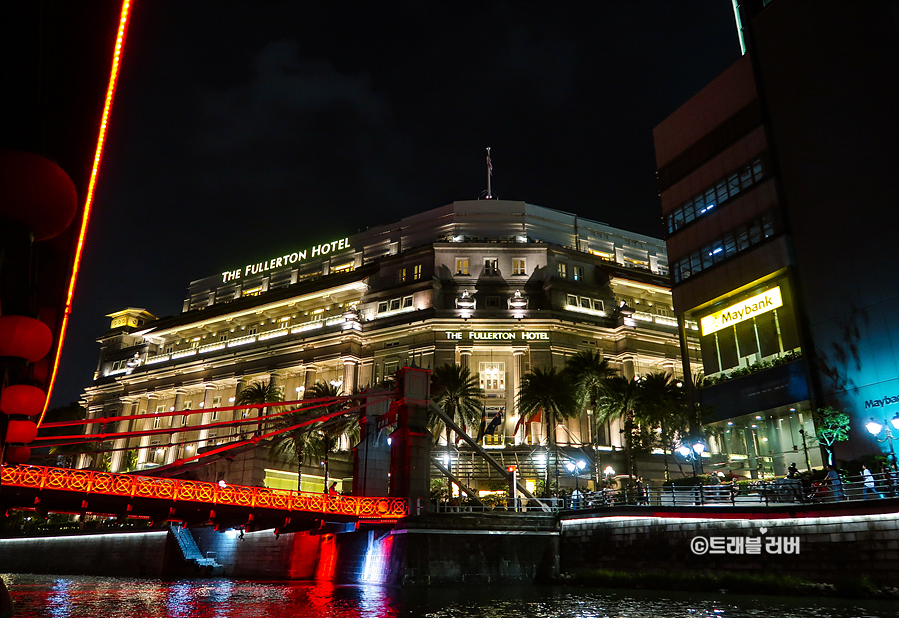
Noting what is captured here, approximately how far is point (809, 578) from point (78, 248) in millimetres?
33045

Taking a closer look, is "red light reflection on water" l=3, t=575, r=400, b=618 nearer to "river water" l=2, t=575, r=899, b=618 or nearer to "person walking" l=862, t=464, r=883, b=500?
"river water" l=2, t=575, r=899, b=618

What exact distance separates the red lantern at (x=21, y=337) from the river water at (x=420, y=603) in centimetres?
2234

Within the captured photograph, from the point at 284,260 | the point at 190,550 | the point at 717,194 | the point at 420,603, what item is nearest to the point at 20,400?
the point at 420,603

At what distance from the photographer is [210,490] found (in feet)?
116

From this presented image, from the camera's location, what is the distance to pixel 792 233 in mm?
51125

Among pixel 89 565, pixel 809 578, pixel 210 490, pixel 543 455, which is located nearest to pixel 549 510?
pixel 809 578

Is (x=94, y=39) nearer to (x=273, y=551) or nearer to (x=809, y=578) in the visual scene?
(x=809, y=578)

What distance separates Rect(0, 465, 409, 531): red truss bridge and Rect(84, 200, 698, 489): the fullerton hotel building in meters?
28.0

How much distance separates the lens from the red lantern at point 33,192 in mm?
4684

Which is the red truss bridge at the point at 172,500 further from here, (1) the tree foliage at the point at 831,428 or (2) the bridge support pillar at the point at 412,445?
(1) the tree foliage at the point at 831,428

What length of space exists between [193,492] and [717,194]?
163 feet

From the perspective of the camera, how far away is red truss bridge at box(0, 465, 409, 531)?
30938mm

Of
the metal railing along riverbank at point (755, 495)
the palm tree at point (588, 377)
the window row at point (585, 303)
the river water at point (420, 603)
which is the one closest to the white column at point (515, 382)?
the window row at point (585, 303)

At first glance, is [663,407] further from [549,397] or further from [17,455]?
[17,455]
